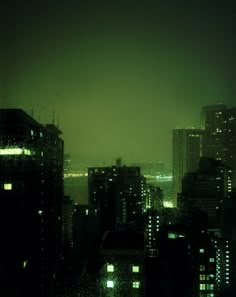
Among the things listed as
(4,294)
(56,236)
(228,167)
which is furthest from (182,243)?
(228,167)

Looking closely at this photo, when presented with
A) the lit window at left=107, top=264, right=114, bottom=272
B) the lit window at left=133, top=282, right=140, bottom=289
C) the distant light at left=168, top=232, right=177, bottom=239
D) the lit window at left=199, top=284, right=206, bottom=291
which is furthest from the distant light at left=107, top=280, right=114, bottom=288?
the distant light at left=168, top=232, right=177, bottom=239

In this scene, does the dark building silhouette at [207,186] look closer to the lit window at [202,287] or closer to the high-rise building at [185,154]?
the high-rise building at [185,154]

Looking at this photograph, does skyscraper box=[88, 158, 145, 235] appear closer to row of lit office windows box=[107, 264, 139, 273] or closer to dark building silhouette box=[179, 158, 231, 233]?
dark building silhouette box=[179, 158, 231, 233]

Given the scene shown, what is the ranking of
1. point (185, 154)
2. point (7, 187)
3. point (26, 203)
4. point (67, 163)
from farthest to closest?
point (185, 154)
point (67, 163)
point (26, 203)
point (7, 187)

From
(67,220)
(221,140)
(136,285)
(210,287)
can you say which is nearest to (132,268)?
(136,285)

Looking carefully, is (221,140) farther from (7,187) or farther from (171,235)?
(7,187)

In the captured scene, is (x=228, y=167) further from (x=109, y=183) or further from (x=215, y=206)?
(x=109, y=183)
